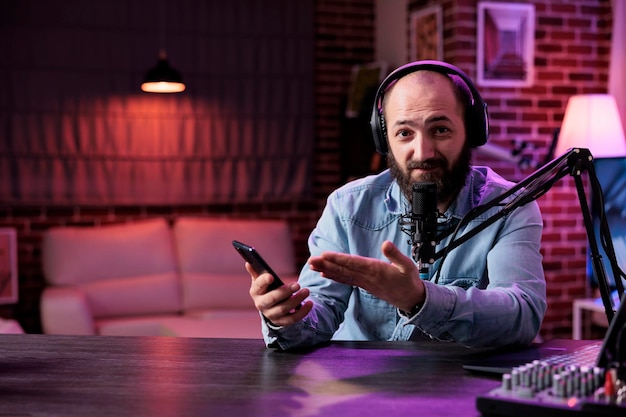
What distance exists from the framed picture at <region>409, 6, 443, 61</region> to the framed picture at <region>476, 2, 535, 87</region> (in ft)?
0.88

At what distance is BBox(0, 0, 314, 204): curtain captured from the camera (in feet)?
17.2

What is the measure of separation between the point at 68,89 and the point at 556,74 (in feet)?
9.72

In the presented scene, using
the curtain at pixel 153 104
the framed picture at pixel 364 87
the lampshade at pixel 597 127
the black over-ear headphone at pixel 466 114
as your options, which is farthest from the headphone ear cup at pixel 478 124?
the curtain at pixel 153 104

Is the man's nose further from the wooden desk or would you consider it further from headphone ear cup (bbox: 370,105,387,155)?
the wooden desk

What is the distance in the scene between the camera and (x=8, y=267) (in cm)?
520

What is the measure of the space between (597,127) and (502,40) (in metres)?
0.82

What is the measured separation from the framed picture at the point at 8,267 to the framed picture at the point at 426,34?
275cm

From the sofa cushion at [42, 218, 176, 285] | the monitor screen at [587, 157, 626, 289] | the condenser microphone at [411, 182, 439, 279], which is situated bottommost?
the sofa cushion at [42, 218, 176, 285]

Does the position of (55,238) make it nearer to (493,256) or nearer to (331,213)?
(331,213)

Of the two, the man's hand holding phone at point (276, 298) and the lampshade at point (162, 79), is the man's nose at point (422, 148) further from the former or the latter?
the lampshade at point (162, 79)

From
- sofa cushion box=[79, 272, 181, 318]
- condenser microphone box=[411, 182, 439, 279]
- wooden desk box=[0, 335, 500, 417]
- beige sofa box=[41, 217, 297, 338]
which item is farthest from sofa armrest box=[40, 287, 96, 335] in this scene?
condenser microphone box=[411, 182, 439, 279]

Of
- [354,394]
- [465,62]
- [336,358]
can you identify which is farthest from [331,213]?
[465,62]

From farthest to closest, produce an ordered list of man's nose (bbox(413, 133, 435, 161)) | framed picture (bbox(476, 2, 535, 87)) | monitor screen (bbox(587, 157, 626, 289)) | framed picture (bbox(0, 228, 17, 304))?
framed picture (bbox(0, 228, 17, 304)) < framed picture (bbox(476, 2, 535, 87)) < monitor screen (bbox(587, 157, 626, 289)) < man's nose (bbox(413, 133, 435, 161))

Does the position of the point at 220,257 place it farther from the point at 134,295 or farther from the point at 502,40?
the point at 502,40
